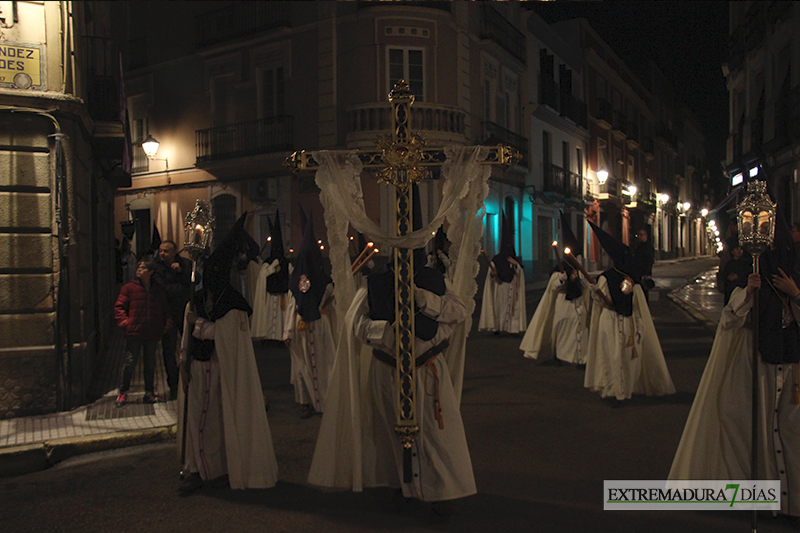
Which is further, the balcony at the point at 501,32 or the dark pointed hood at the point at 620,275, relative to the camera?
the balcony at the point at 501,32

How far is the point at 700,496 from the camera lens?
4195mm

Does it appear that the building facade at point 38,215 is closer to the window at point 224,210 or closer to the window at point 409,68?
the window at point 409,68

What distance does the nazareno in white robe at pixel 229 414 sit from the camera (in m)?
4.65

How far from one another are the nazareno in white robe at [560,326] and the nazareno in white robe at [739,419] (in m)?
4.59

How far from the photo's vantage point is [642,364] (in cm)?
743

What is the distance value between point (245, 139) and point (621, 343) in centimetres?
1664

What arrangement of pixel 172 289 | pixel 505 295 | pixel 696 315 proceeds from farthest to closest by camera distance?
pixel 696 315
pixel 505 295
pixel 172 289

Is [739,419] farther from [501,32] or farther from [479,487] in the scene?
[501,32]

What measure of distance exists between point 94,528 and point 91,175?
7.34 m

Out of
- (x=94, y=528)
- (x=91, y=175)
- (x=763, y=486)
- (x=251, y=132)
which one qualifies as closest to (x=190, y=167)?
(x=251, y=132)

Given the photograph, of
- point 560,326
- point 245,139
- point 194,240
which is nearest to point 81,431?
point 194,240

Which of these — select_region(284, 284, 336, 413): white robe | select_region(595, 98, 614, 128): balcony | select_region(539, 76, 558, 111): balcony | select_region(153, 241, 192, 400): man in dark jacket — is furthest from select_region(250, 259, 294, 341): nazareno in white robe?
select_region(595, 98, 614, 128): balcony

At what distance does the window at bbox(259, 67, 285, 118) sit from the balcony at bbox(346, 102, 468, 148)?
2.80m

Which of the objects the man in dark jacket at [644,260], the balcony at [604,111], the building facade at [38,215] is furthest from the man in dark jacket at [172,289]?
the balcony at [604,111]
